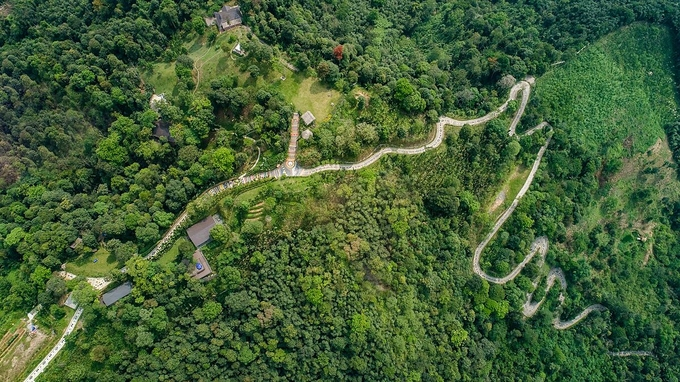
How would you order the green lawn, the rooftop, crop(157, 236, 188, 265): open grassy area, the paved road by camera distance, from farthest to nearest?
the rooftop < the green lawn < crop(157, 236, 188, 265): open grassy area < the paved road

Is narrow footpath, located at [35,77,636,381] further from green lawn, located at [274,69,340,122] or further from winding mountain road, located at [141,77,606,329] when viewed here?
green lawn, located at [274,69,340,122]

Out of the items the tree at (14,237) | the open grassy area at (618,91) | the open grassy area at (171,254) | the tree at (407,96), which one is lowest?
the open grassy area at (618,91)

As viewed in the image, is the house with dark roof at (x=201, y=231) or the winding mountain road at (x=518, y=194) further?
the winding mountain road at (x=518, y=194)

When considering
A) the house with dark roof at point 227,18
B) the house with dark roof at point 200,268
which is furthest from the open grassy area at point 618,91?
the house with dark roof at point 200,268

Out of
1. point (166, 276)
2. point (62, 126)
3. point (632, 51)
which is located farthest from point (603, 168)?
point (62, 126)

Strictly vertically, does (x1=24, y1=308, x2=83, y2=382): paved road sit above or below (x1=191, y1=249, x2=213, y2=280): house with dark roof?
below

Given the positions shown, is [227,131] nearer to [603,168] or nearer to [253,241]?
[253,241]

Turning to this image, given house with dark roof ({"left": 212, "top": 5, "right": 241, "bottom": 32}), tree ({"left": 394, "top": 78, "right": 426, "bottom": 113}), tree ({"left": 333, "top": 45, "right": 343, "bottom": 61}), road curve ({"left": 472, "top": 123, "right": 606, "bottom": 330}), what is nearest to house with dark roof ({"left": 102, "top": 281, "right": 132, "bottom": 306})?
house with dark roof ({"left": 212, "top": 5, "right": 241, "bottom": 32})

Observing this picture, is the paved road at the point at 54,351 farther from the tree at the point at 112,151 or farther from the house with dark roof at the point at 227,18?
the house with dark roof at the point at 227,18
